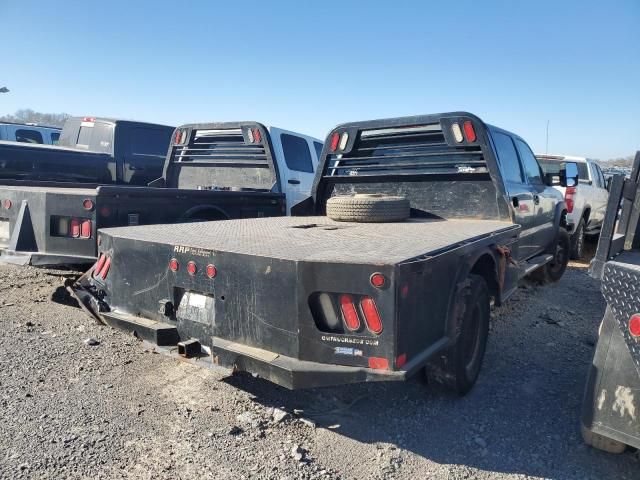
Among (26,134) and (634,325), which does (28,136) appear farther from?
(634,325)

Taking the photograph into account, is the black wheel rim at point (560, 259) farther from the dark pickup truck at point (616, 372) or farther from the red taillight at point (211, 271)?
the red taillight at point (211, 271)

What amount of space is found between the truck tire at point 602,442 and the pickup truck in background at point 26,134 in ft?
39.6

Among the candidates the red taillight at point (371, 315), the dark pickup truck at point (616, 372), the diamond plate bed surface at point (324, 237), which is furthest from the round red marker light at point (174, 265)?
the dark pickup truck at point (616, 372)

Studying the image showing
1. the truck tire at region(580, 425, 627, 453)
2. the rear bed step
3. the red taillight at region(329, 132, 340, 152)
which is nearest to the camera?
the truck tire at region(580, 425, 627, 453)

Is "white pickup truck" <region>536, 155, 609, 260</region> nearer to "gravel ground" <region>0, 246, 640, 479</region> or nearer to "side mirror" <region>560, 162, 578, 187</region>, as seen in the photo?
"side mirror" <region>560, 162, 578, 187</region>

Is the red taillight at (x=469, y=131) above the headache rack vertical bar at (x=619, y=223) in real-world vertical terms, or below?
above

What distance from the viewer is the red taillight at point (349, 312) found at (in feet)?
8.66

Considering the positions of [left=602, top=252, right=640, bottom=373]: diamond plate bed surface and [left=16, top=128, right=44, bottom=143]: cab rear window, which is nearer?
[left=602, top=252, right=640, bottom=373]: diamond plate bed surface

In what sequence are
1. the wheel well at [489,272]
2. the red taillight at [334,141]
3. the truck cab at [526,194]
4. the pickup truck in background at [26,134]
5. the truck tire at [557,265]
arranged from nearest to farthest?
the wheel well at [489,272]
the truck cab at [526,194]
the red taillight at [334,141]
the truck tire at [557,265]
the pickup truck in background at [26,134]

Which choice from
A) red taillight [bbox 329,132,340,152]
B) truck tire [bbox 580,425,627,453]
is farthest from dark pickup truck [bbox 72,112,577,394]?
truck tire [bbox 580,425,627,453]

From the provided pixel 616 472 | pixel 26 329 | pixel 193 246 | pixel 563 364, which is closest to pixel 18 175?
pixel 26 329

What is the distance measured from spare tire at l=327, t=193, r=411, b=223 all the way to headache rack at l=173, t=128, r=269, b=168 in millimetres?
2702

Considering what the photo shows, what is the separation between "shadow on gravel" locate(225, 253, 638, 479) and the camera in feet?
9.75

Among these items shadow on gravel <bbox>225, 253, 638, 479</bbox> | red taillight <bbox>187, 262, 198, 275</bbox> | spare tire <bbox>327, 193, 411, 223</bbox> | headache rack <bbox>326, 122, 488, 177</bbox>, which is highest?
headache rack <bbox>326, 122, 488, 177</bbox>
